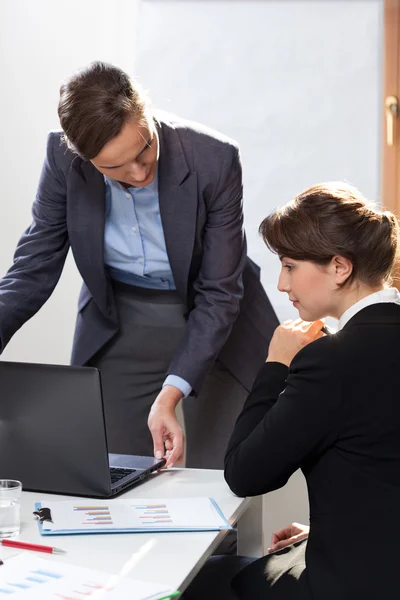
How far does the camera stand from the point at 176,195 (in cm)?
191

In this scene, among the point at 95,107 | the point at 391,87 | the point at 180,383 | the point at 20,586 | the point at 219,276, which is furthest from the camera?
the point at 391,87

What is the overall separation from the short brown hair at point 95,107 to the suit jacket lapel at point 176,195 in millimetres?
221

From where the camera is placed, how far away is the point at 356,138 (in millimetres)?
3102

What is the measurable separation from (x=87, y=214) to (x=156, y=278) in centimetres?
23

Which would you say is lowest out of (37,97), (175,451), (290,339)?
(175,451)

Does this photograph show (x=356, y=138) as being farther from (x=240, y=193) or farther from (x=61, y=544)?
(x=61, y=544)

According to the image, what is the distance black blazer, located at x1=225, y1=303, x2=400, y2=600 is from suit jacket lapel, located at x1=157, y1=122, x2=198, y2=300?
0.70m

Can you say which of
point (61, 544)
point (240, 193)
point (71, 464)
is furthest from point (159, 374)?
point (61, 544)

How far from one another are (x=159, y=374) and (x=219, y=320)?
269 millimetres

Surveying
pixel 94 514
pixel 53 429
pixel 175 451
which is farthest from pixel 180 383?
pixel 94 514

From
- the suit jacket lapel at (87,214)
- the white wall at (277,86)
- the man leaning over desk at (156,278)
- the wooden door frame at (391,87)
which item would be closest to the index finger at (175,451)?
the man leaning over desk at (156,278)

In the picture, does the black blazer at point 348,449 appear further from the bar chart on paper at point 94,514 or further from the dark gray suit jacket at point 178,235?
the dark gray suit jacket at point 178,235

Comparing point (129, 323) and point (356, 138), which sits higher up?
point (356, 138)

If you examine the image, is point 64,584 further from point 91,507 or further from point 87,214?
point 87,214
